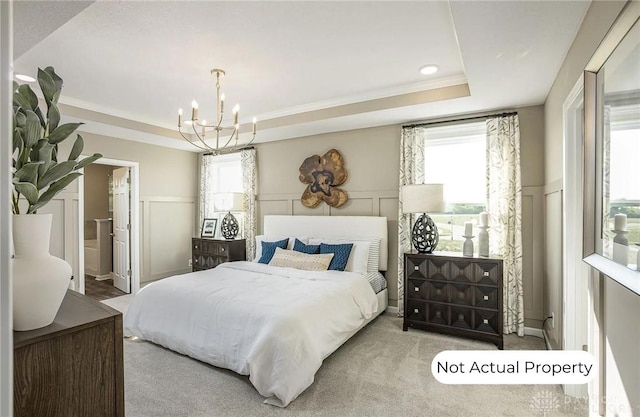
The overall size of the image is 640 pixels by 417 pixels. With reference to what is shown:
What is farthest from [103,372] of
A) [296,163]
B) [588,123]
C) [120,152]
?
[120,152]

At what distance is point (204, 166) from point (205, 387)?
13.7 feet

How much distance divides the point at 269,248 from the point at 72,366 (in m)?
3.41

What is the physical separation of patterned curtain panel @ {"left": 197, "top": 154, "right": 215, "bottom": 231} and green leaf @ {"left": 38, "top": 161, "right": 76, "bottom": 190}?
4.99 m

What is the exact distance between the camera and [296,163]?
4.91 metres

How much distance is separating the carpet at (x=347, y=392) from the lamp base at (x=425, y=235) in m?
1.07

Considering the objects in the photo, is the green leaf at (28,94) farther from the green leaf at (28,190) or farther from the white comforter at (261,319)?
the white comforter at (261,319)

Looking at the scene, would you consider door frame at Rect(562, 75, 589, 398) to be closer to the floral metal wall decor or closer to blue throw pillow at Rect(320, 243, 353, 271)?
blue throw pillow at Rect(320, 243, 353, 271)

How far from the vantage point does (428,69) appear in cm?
301

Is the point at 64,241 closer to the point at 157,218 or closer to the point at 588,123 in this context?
the point at 157,218

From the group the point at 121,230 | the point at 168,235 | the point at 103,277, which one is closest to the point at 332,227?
the point at 168,235

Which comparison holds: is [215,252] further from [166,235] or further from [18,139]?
[18,139]

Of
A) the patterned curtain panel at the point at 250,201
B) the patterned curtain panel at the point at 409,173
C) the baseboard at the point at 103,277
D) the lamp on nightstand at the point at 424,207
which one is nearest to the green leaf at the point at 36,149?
the lamp on nightstand at the point at 424,207

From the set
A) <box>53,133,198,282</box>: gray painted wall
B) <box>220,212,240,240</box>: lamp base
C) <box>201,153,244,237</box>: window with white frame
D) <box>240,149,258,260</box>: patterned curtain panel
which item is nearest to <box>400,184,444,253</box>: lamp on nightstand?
<box>240,149,258,260</box>: patterned curtain panel

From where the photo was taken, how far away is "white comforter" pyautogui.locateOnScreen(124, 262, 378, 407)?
7.26 ft
